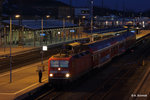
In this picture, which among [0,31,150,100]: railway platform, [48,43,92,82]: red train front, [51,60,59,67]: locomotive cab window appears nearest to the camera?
[0,31,150,100]: railway platform

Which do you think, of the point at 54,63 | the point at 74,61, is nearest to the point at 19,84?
the point at 54,63

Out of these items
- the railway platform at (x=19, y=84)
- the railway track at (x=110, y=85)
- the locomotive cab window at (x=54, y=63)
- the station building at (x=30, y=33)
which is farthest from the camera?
the station building at (x=30, y=33)

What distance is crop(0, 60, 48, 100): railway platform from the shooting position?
19753 millimetres

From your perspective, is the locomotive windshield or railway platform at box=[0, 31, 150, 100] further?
the locomotive windshield

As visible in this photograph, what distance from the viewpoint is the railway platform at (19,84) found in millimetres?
19753

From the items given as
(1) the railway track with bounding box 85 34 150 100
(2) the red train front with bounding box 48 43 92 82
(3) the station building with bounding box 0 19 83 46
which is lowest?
(1) the railway track with bounding box 85 34 150 100

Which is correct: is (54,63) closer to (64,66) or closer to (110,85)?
(64,66)

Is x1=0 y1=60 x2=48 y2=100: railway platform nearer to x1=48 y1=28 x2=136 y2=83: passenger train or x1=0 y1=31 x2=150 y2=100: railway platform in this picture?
x1=0 y1=31 x2=150 y2=100: railway platform

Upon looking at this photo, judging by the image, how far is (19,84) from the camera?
2355cm

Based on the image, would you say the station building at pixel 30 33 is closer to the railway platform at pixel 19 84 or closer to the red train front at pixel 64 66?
the railway platform at pixel 19 84

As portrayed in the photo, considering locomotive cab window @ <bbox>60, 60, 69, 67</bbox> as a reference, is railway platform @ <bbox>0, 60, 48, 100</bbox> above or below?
below

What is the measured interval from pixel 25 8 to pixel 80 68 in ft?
279

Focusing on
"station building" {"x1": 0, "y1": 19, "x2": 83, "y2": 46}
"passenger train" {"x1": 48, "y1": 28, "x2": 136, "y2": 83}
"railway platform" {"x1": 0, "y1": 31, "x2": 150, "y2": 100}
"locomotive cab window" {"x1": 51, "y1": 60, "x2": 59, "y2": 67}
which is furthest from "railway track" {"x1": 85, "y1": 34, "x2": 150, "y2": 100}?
"station building" {"x1": 0, "y1": 19, "x2": 83, "y2": 46}

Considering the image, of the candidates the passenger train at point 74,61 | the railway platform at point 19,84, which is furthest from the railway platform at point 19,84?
the passenger train at point 74,61
